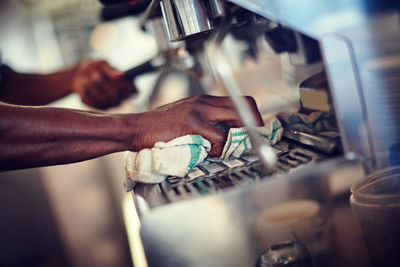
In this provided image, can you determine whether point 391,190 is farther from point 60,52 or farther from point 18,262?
point 60,52

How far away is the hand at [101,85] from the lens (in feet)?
4.45

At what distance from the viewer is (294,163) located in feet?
1.79

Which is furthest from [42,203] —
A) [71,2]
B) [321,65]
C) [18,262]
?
[321,65]

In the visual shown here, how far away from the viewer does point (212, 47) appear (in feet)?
2.20

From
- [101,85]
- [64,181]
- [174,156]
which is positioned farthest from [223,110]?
[64,181]

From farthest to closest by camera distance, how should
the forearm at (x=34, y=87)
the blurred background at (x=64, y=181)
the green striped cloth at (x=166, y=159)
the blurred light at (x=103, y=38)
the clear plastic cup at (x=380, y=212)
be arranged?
1. the blurred light at (x=103, y=38)
2. the blurred background at (x=64, y=181)
3. the forearm at (x=34, y=87)
4. the green striped cloth at (x=166, y=159)
5. the clear plastic cup at (x=380, y=212)

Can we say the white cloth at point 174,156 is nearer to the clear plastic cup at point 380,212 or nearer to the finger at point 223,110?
the finger at point 223,110

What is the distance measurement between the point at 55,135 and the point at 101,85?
2.54 feet

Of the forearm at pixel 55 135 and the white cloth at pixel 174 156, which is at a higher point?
the forearm at pixel 55 135

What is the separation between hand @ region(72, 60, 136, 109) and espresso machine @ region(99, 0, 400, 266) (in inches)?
26.7

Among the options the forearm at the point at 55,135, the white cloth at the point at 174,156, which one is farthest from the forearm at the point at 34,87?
the white cloth at the point at 174,156

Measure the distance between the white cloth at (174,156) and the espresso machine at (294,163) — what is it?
0.02 metres

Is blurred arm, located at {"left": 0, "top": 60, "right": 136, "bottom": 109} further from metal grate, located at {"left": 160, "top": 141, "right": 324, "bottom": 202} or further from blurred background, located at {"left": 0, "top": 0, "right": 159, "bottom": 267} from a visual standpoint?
metal grate, located at {"left": 160, "top": 141, "right": 324, "bottom": 202}

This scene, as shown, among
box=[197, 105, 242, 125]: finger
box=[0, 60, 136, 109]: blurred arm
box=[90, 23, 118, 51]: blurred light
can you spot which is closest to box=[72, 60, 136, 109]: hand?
box=[0, 60, 136, 109]: blurred arm
